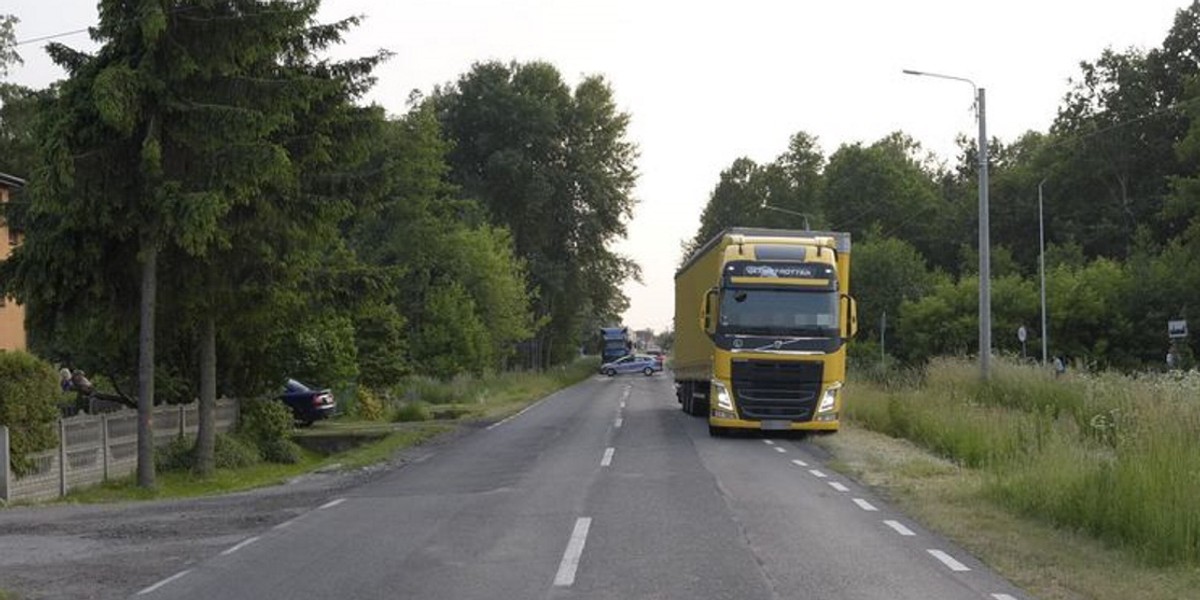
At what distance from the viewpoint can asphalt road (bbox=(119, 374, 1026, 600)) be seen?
9141 millimetres

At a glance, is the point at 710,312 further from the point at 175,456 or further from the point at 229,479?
the point at 175,456

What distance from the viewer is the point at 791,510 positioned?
532 inches

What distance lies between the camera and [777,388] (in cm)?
2342

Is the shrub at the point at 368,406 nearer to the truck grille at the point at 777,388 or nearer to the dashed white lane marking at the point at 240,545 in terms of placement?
the truck grille at the point at 777,388

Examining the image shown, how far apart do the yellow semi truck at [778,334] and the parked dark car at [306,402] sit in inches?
545

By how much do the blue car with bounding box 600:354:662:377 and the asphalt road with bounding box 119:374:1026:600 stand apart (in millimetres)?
69494

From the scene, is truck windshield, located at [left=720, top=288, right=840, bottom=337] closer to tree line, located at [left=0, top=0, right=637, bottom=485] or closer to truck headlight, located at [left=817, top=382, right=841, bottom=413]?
truck headlight, located at [left=817, top=382, right=841, bottom=413]

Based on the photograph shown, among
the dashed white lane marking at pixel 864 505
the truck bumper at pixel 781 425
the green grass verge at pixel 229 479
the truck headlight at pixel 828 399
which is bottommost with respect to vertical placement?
the green grass verge at pixel 229 479

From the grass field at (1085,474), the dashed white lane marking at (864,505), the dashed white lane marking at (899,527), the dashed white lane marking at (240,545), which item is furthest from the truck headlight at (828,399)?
the dashed white lane marking at (240,545)

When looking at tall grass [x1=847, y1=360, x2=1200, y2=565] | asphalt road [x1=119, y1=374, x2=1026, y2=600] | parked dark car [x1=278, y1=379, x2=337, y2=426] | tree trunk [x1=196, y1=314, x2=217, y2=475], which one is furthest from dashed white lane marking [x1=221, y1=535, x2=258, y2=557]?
parked dark car [x1=278, y1=379, x2=337, y2=426]

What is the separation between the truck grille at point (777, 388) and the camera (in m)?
23.3

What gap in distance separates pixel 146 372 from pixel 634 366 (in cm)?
7046

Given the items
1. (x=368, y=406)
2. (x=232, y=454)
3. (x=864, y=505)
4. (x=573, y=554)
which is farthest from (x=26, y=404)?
(x=368, y=406)

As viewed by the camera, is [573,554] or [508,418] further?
[508,418]
